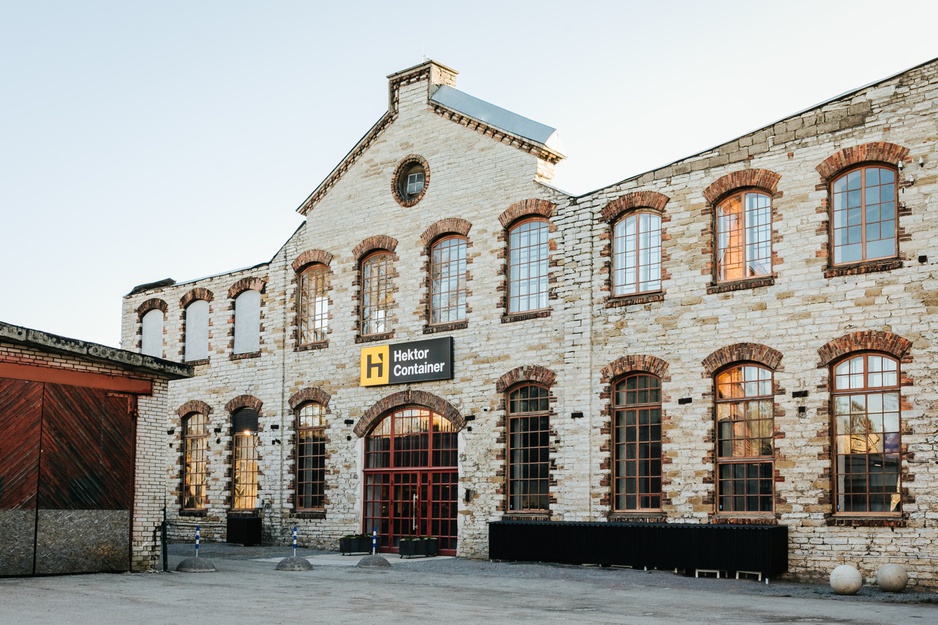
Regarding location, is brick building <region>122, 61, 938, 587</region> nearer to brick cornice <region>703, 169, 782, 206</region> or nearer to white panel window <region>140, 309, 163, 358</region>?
brick cornice <region>703, 169, 782, 206</region>

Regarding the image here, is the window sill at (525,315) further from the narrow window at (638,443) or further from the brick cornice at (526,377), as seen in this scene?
the narrow window at (638,443)

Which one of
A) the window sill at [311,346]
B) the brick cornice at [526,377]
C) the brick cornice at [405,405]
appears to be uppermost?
the window sill at [311,346]

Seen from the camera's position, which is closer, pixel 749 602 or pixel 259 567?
pixel 749 602

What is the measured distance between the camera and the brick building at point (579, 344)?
18.0 m

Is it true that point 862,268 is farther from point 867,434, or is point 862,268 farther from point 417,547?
point 417,547

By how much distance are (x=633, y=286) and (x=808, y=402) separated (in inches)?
175

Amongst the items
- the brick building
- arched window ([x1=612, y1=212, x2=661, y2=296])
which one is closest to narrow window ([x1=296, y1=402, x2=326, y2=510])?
the brick building

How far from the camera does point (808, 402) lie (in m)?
18.5

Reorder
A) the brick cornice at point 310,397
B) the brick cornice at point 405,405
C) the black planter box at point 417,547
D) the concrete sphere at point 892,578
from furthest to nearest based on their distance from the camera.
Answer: the brick cornice at point 310,397, the brick cornice at point 405,405, the black planter box at point 417,547, the concrete sphere at point 892,578

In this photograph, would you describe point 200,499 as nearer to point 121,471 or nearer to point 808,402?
point 121,471

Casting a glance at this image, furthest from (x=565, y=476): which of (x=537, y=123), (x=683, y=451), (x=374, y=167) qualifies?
(x=374, y=167)

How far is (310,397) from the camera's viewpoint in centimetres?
2698

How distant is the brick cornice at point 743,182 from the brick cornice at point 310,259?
10.8m

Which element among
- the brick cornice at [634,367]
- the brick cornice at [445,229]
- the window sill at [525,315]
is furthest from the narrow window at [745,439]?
the brick cornice at [445,229]
